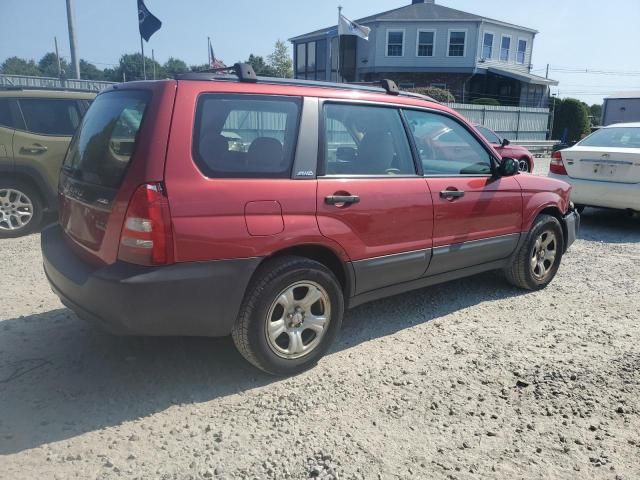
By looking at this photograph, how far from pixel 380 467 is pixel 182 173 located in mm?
1773

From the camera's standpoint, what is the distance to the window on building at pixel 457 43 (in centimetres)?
3391

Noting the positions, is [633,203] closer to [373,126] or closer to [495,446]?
[373,126]

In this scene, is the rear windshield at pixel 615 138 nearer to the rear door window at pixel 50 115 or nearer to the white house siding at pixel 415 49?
the rear door window at pixel 50 115

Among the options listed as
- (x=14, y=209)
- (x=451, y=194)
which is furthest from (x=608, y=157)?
(x=14, y=209)

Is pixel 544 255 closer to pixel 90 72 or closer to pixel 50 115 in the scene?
pixel 50 115

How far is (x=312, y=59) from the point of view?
127ft

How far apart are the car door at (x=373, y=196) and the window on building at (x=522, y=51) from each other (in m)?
38.0

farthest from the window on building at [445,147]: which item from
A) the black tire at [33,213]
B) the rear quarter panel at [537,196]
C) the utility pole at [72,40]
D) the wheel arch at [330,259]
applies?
the utility pole at [72,40]

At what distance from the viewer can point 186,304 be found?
2770 mm

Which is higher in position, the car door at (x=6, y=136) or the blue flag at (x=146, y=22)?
the blue flag at (x=146, y=22)

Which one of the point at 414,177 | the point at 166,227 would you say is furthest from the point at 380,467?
the point at 414,177

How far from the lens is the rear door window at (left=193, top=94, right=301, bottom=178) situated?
2.85 metres

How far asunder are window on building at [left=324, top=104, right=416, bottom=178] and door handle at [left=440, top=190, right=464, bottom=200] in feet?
0.98

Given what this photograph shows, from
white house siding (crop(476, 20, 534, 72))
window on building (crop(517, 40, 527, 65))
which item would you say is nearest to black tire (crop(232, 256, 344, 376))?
white house siding (crop(476, 20, 534, 72))
